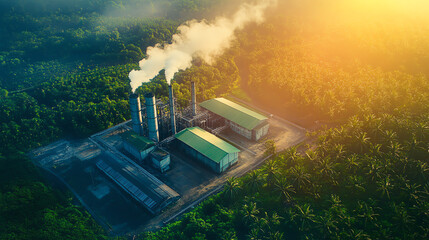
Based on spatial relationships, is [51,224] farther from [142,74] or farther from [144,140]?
[142,74]

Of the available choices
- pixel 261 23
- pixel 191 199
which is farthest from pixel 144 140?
pixel 261 23

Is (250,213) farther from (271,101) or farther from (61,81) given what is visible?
(61,81)

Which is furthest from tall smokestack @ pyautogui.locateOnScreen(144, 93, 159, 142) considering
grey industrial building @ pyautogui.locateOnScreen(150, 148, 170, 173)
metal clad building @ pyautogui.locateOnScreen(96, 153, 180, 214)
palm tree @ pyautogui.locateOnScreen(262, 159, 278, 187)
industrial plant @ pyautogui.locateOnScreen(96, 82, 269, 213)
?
palm tree @ pyautogui.locateOnScreen(262, 159, 278, 187)

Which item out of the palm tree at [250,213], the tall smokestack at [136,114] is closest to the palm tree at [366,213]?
the palm tree at [250,213]

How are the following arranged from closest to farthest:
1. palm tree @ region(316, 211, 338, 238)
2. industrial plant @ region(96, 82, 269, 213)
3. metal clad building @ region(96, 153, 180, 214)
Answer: palm tree @ region(316, 211, 338, 238), metal clad building @ region(96, 153, 180, 214), industrial plant @ region(96, 82, 269, 213)

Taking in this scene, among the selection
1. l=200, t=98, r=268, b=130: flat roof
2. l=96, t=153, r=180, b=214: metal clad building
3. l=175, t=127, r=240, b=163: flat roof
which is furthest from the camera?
l=200, t=98, r=268, b=130: flat roof

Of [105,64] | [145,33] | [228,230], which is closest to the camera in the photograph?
[228,230]

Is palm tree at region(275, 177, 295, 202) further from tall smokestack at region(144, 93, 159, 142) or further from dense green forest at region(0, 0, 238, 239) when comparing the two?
dense green forest at region(0, 0, 238, 239)
